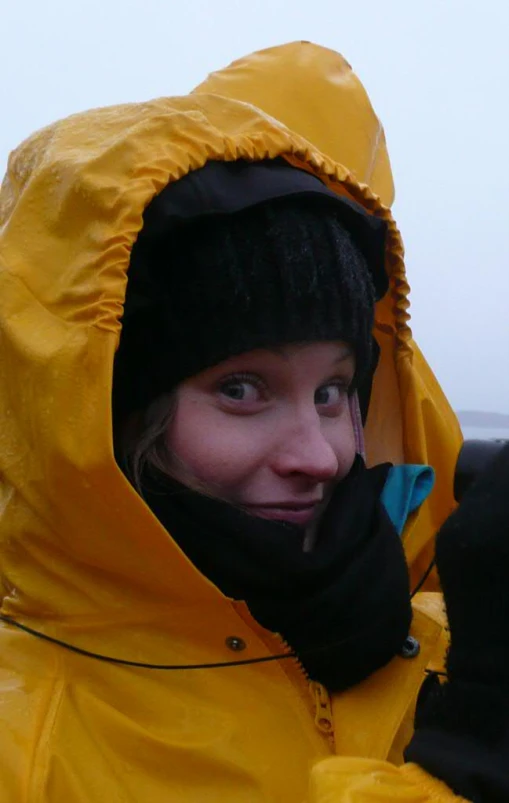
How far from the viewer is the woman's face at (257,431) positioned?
1.33 m

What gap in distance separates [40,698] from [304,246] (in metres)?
0.71

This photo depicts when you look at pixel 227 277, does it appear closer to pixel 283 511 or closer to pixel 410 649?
pixel 283 511

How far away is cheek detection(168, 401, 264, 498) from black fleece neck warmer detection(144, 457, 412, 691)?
4 cm

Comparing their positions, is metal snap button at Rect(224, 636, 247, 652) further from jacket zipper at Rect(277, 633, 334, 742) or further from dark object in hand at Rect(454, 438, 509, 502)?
dark object in hand at Rect(454, 438, 509, 502)

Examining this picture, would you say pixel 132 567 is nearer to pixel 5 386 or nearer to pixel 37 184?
pixel 5 386

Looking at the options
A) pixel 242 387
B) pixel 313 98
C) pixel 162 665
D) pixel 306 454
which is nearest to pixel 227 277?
pixel 242 387

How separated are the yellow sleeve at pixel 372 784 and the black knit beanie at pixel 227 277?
57 centimetres

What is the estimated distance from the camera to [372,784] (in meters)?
0.91

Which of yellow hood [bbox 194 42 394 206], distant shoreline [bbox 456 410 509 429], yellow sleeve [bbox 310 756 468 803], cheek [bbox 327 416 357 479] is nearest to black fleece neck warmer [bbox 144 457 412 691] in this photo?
cheek [bbox 327 416 357 479]

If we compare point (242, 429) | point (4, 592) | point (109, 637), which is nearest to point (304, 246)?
point (242, 429)

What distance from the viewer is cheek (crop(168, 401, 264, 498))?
4.36 ft

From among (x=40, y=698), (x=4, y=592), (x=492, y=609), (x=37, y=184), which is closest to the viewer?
(x=492, y=609)

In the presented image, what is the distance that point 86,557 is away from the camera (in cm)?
132

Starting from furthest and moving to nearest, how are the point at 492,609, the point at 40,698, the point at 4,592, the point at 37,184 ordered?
1. the point at 4,592
2. the point at 37,184
3. the point at 40,698
4. the point at 492,609
